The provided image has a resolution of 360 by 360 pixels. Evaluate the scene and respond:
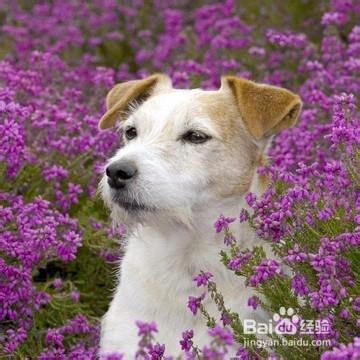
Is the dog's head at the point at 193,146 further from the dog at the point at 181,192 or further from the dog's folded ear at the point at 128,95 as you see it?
the dog's folded ear at the point at 128,95

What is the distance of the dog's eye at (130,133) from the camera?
4.37 meters

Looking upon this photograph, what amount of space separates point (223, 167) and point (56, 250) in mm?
1002

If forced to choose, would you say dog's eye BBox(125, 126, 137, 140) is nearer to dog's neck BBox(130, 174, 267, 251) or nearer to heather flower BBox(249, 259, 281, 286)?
dog's neck BBox(130, 174, 267, 251)

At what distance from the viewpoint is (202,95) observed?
14.0 ft

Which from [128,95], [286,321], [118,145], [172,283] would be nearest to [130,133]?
[128,95]

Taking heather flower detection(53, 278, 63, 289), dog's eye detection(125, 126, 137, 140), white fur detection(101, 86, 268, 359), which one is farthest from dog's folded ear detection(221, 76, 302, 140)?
heather flower detection(53, 278, 63, 289)

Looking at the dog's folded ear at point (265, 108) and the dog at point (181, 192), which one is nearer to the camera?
the dog at point (181, 192)

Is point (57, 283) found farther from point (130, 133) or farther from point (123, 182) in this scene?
point (123, 182)

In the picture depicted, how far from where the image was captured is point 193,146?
159 inches

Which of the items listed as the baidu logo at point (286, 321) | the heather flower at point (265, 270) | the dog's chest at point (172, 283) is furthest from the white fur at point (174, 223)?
the heather flower at point (265, 270)

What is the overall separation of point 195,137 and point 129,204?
496mm

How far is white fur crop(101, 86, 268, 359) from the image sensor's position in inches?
151

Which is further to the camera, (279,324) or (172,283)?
(172,283)

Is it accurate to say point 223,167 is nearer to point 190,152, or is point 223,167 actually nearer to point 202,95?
point 190,152
